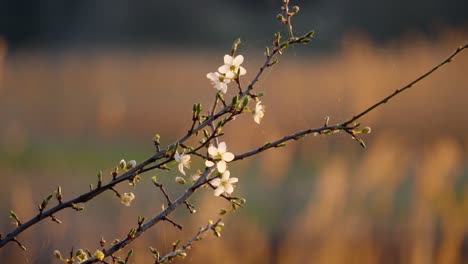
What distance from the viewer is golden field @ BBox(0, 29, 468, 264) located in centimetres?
280

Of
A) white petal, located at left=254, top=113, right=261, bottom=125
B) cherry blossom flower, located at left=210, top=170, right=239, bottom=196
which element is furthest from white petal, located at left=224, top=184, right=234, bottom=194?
white petal, located at left=254, top=113, right=261, bottom=125

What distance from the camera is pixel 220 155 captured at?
4.22 feet

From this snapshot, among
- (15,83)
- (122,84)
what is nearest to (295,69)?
(122,84)

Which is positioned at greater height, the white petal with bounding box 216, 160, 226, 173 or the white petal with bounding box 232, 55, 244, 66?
the white petal with bounding box 232, 55, 244, 66

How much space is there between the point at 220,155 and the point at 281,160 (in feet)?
5.64

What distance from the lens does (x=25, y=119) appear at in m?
7.02

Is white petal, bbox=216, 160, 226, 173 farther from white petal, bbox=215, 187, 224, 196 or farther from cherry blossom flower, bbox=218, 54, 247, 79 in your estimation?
cherry blossom flower, bbox=218, 54, 247, 79

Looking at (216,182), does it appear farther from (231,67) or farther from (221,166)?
(231,67)

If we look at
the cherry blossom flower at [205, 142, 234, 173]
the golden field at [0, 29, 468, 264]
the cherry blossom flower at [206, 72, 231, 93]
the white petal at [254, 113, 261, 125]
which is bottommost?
the cherry blossom flower at [205, 142, 234, 173]

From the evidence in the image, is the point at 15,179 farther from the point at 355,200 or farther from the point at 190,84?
the point at 190,84

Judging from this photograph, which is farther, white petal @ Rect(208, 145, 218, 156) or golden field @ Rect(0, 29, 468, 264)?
golden field @ Rect(0, 29, 468, 264)

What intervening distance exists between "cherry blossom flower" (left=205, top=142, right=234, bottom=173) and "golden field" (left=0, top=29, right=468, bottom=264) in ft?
0.85

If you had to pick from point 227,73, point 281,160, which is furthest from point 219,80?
point 281,160

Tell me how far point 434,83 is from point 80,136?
3.70m
